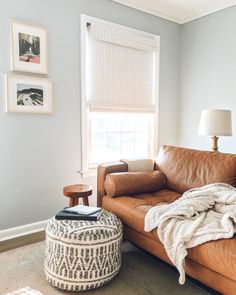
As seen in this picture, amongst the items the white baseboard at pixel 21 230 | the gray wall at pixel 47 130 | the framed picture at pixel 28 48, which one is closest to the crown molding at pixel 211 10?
the gray wall at pixel 47 130

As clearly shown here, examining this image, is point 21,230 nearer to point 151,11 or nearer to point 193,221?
point 193,221

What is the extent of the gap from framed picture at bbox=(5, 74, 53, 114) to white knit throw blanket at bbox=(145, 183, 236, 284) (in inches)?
61.9

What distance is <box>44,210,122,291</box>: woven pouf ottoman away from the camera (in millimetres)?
1804

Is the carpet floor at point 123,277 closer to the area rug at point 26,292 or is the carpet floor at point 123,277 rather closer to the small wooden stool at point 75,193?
the area rug at point 26,292

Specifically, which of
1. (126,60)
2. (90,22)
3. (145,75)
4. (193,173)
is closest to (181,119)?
(145,75)

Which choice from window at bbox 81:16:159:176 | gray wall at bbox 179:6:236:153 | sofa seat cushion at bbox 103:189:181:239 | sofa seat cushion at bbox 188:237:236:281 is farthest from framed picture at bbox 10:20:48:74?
sofa seat cushion at bbox 188:237:236:281

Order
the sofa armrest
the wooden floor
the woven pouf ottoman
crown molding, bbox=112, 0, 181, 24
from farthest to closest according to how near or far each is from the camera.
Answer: crown molding, bbox=112, 0, 181, 24 < the sofa armrest < the wooden floor < the woven pouf ottoman

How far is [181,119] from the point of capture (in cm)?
409

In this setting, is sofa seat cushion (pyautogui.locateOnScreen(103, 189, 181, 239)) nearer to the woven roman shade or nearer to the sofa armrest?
the sofa armrest

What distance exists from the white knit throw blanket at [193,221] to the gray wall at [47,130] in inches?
53.5

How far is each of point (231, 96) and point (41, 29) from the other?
2.36m

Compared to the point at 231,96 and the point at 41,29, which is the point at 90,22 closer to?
the point at 41,29

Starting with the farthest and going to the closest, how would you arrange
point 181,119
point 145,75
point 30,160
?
point 181,119 < point 145,75 < point 30,160

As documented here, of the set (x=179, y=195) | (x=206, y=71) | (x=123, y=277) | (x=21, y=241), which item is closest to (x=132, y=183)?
(x=179, y=195)
